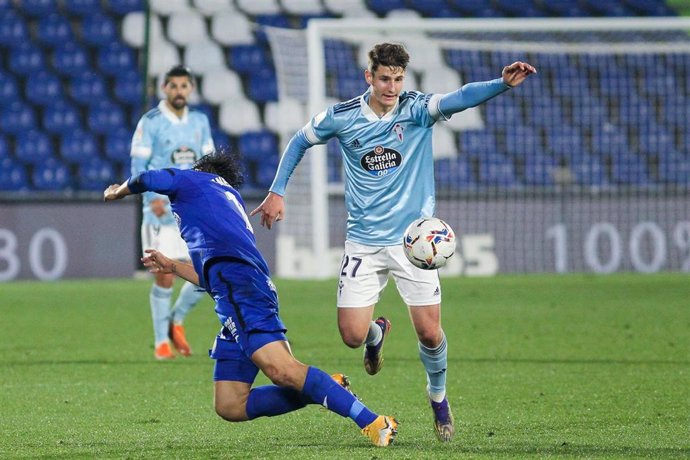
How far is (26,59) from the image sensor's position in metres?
22.1

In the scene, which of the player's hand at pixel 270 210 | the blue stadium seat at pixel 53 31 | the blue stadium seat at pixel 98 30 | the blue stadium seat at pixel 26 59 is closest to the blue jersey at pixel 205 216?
the player's hand at pixel 270 210

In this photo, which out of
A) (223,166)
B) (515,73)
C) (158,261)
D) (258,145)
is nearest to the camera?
(158,261)

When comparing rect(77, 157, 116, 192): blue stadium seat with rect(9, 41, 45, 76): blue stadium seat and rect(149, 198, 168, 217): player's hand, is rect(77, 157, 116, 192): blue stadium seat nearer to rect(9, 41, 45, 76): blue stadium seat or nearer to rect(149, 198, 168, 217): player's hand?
rect(9, 41, 45, 76): blue stadium seat

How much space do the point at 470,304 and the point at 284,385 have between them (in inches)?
365

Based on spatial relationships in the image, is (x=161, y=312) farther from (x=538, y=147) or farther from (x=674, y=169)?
(x=674, y=169)

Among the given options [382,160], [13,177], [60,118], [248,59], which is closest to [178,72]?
[382,160]

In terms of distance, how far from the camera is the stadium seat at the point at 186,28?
22.8 metres

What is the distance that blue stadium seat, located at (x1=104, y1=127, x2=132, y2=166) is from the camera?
68.8 ft

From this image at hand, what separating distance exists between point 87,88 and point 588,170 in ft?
28.1

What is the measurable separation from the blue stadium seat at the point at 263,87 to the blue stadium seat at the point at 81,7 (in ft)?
10.1

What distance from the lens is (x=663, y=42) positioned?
66.8 ft

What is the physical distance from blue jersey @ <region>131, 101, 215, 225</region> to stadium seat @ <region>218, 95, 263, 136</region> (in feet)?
37.7

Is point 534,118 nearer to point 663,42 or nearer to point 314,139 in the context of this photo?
point 663,42

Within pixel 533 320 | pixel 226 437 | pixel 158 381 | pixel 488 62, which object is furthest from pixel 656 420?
pixel 488 62
